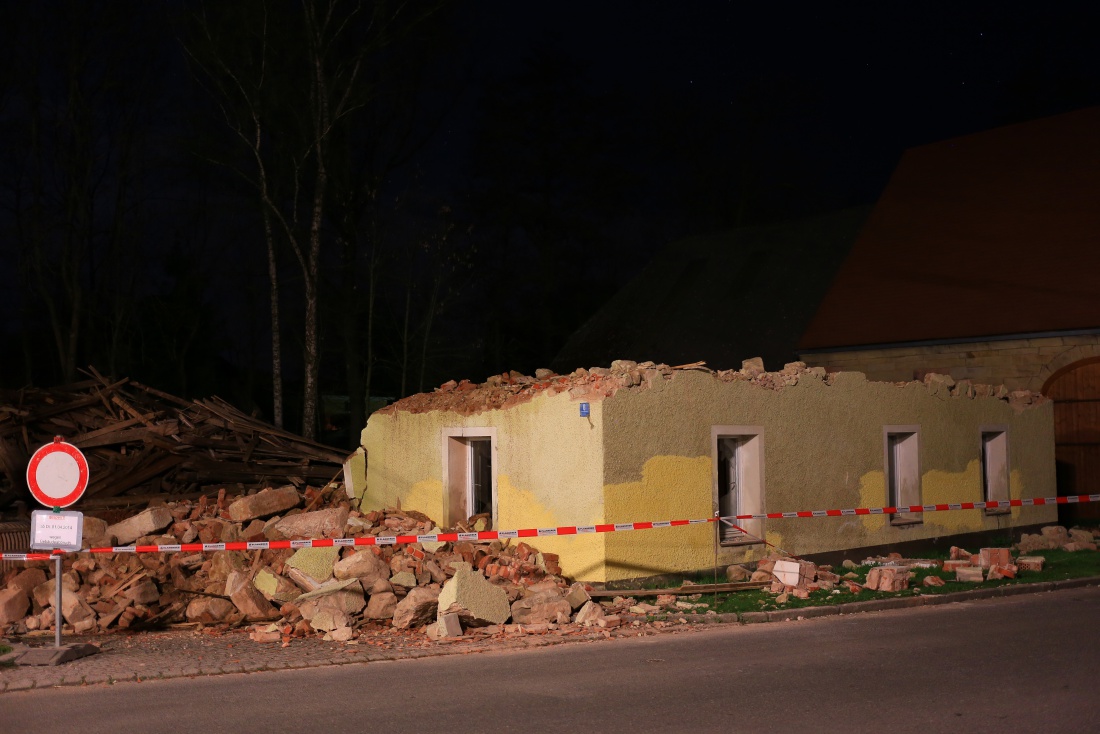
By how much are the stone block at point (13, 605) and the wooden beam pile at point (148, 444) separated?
3960mm

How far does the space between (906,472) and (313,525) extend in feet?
31.2

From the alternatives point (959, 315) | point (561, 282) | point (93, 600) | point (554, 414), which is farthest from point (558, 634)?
point (561, 282)

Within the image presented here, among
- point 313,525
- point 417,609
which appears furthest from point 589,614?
point 313,525

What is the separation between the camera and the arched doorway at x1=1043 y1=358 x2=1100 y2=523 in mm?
23094

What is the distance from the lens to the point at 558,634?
1095 cm

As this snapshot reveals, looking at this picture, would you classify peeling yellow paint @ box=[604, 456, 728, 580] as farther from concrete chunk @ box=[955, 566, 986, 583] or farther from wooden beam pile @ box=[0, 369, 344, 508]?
wooden beam pile @ box=[0, 369, 344, 508]

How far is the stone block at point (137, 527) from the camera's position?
47.3ft

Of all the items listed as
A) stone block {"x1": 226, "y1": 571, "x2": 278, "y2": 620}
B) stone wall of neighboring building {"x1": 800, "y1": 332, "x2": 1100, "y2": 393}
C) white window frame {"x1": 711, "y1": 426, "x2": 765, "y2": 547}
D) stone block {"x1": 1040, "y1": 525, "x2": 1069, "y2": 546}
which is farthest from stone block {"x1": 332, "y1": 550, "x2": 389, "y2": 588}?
stone wall of neighboring building {"x1": 800, "y1": 332, "x2": 1100, "y2": 393}

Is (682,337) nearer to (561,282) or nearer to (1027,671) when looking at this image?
(561,282)

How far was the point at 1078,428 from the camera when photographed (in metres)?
23.4

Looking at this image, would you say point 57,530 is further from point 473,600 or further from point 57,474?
point 473,600

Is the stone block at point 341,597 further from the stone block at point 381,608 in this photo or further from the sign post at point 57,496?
the sign post at point 57,496

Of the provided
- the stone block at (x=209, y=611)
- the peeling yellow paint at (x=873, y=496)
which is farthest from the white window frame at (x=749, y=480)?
the stone block at (x=209, y=611)

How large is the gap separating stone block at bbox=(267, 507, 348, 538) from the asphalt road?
5438mm
